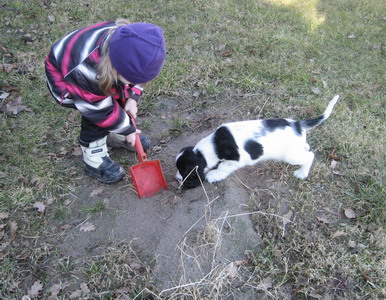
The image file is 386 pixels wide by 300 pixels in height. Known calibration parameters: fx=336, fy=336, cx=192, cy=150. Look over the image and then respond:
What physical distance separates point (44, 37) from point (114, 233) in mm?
4210

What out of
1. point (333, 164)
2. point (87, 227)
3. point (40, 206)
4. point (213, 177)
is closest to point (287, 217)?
point (213, 177)

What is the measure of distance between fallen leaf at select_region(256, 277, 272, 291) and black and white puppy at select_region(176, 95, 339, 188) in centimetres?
104

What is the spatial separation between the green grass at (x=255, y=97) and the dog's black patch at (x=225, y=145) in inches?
30.9

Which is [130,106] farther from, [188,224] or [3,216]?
[3,216]

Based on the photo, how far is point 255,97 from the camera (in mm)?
4715

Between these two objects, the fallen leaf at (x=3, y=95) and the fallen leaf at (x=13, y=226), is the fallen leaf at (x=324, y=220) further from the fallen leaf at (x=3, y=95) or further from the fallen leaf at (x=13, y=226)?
the fallen leaf at (x=3, y=95)

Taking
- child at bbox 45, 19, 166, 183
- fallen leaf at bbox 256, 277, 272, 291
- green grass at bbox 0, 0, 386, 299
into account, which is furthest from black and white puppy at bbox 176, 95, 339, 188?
fallen leaf at bbox 256, 277, 272, 291

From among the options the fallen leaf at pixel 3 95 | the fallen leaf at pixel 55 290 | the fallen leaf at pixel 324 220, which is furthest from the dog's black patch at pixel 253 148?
the fallen leaf at pixel 3 95

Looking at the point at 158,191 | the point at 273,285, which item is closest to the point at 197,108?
the point at 158,191

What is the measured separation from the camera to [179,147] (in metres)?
3.99

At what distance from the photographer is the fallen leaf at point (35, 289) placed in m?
2.69

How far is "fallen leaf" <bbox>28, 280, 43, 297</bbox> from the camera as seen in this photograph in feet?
8.84

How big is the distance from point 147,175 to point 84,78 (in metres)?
1.15

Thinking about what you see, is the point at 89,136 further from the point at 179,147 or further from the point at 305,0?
the point at 305,0
